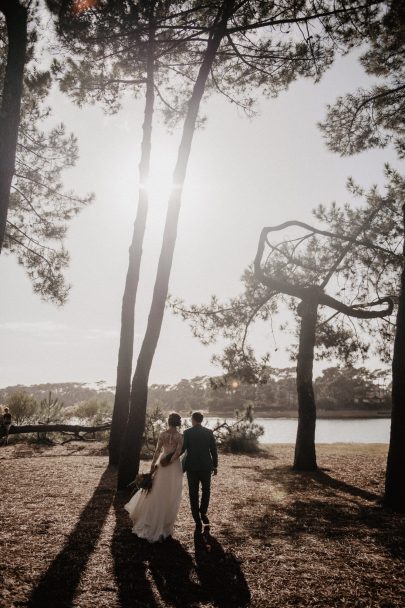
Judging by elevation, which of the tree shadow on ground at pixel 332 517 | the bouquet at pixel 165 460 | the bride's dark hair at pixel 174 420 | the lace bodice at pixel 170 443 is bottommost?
the tree shadow on ground at pixel 332 517

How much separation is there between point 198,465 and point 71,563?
6.38 ft

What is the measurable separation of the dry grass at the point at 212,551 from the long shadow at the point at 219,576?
0.01 meters

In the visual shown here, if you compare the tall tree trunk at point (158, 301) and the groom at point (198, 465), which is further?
the tall tree trunk at point (158, 301)

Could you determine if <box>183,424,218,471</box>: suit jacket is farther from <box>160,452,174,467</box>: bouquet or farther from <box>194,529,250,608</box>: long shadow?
<box>194,529,250,608</box>: long shadow

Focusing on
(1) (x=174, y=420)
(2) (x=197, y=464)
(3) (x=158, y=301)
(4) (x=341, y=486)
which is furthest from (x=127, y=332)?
(4) (x=341, y=486)

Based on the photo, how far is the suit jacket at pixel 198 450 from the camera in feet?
17.9

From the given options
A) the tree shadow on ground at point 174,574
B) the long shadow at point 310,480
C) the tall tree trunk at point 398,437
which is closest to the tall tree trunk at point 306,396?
the long shadow at point 310,480

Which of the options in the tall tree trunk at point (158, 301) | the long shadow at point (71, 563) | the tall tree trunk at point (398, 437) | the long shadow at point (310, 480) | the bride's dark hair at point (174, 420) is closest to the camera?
the long shadow at point (71, 563)

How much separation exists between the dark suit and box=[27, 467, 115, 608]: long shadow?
1365 millimetres

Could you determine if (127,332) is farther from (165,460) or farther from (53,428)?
(53,428)

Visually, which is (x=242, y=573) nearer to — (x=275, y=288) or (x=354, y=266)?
(x=275, y=288)

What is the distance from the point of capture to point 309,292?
37.9 ft

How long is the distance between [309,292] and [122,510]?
309 inches

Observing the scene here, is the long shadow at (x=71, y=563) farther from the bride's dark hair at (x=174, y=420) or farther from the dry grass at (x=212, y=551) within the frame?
the bride's dark hair at (x=174, y=420)
